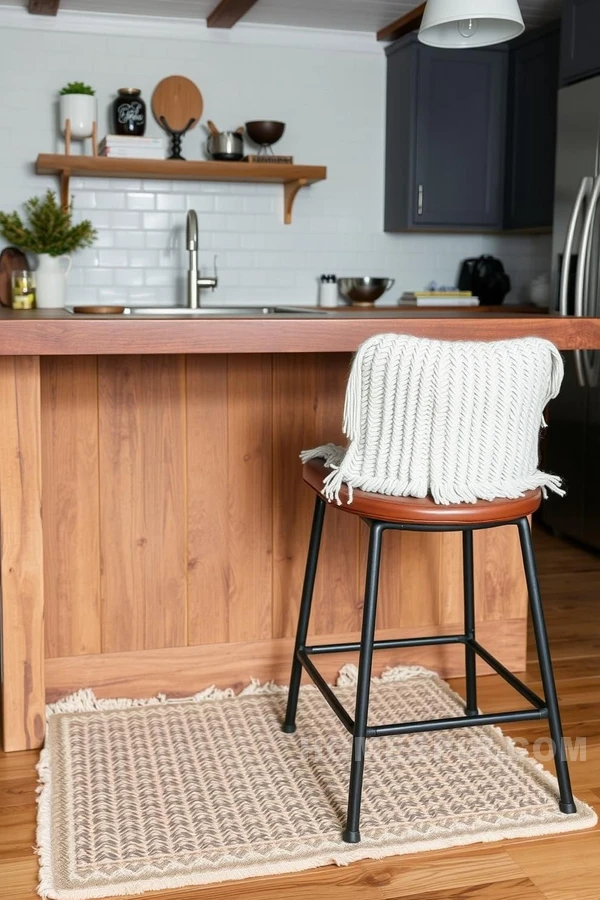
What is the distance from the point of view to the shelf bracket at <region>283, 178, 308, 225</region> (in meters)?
4.85

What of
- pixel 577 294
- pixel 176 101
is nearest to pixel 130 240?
pixel 176 101

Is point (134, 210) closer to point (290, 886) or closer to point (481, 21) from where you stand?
point (481, 21)

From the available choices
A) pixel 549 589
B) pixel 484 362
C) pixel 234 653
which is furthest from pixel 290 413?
pixel 549 589

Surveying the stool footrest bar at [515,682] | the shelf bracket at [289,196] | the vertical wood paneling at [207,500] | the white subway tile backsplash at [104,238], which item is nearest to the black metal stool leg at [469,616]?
the stool footrest bar at [515,682]

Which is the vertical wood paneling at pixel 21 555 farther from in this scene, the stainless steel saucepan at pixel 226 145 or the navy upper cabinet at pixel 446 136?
the navy upper cabinet at pixel 446 136

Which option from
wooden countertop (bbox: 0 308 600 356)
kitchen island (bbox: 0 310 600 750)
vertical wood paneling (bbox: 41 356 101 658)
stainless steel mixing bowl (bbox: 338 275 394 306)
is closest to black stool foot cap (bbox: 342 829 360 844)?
kitchen island (bbox: 0 310 600 750)

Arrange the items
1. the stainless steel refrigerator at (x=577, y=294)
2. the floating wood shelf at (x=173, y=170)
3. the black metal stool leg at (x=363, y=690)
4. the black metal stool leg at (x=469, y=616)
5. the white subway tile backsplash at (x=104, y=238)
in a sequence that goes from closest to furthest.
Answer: the black metal stool leg at (x=363, y=690), the black metal stool leg at (x=469, y=616), the stainless steel refrigerator at (x=577, y=294), the floating wood shelf at (x=173, y=170), the white subway tile backsplash at (x=104, y=238)

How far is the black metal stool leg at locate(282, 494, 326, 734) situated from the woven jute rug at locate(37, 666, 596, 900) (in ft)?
0.20

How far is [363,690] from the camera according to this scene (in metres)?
1.92

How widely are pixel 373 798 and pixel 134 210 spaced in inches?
136

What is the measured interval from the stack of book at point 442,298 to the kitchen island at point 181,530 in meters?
2.35

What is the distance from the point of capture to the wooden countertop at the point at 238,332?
6.75 ft

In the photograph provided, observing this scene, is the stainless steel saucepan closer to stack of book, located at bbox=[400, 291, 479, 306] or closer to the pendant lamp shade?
stack of book, located at bbox=[400, 291, 479, 306]

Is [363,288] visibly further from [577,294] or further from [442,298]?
[577,294]
